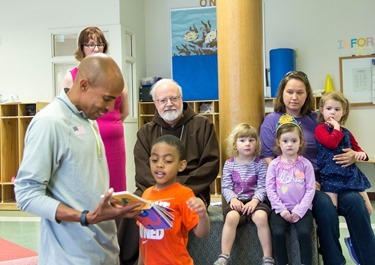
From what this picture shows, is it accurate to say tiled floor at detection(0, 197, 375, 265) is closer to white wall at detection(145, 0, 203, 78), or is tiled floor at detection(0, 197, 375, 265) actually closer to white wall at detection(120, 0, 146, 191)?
white wall at detection(120, 0, 146, 191)

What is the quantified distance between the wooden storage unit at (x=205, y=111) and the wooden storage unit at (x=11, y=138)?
1649 millimetres

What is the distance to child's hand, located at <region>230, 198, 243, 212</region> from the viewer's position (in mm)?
2986

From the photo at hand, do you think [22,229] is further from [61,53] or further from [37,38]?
[37,38]

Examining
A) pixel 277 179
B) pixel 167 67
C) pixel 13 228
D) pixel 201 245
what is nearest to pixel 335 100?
pixel 277 179

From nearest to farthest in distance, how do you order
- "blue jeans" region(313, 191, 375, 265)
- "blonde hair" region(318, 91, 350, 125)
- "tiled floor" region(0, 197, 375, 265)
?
"blue jeans" region(313, 191, 375, 265), "blonde hair" region(318, 91, 350, 125), "tiled floor" region(0, 197, 375, 265)

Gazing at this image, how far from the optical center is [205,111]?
7828 millimetres

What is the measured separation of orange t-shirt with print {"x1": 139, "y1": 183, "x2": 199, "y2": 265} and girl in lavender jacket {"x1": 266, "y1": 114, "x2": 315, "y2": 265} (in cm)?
72

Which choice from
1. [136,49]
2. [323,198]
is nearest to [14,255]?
[323,198]

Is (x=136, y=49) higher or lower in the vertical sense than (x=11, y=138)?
higher

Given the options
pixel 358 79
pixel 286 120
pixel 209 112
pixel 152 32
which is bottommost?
pixel 286 120

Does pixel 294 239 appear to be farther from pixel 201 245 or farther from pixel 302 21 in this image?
pixel 302 21

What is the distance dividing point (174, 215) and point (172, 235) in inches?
4.1

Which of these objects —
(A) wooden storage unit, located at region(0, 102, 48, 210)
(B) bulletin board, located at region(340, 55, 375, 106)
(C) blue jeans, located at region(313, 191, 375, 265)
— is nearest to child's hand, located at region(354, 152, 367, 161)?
(C) blue jeans, located at region(313, 191, 375, 265)

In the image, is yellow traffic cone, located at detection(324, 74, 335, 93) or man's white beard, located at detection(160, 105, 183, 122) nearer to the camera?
man's white beard, located at detection(160, 105, 183, 122)
